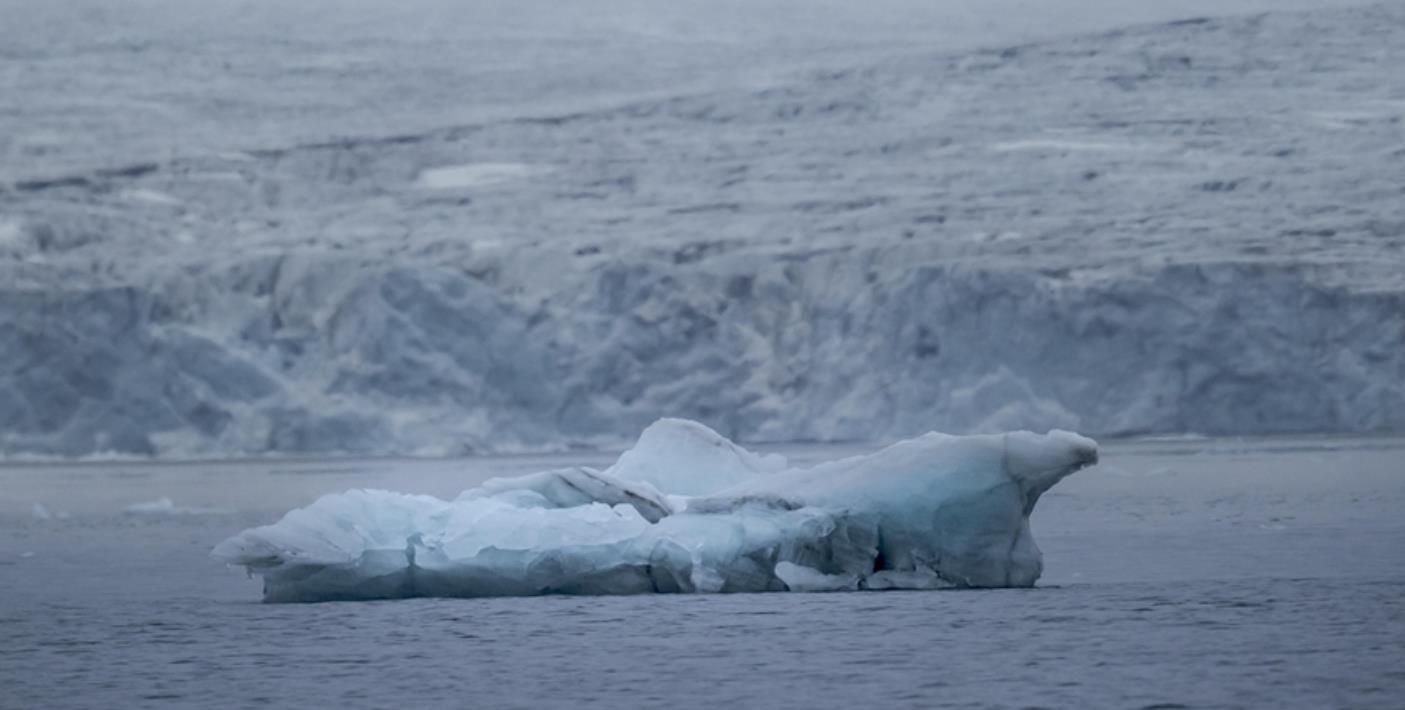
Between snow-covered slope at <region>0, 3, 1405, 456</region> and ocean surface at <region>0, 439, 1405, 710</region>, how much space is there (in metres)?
9.48

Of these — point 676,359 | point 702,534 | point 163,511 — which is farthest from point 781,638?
point 676,359

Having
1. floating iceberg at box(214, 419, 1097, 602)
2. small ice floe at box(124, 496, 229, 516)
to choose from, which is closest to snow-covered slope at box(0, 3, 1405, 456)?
small ice floe at box(124, 496, 229, 516)

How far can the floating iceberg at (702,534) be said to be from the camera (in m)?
8.67

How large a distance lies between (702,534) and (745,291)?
54.3 ft

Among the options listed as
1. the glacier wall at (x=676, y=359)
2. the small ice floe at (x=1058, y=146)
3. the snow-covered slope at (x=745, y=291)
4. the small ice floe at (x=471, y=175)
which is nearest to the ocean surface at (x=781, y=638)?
the glacier wall at (x=676, y=359)

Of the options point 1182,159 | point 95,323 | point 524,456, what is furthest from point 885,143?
point 95,323

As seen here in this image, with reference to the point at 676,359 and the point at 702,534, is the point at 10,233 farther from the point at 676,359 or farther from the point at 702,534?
the point at 702,534

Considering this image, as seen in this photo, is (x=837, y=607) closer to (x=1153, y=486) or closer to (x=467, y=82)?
(x=1153, y=486)

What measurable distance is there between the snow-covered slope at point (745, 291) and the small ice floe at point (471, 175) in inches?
9.0

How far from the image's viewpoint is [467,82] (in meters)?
37.2

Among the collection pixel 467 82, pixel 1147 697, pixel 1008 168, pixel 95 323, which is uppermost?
pixel 467 82

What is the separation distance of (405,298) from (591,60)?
14.7 metres

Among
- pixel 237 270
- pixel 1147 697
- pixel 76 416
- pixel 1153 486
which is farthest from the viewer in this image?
pixel 237 270

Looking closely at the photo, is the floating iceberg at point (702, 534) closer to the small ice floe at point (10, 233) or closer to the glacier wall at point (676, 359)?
the glacier wall at point (676, 359)
